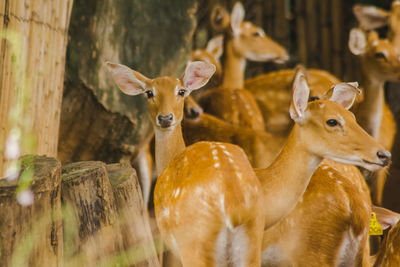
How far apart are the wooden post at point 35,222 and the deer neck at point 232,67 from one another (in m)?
2.77

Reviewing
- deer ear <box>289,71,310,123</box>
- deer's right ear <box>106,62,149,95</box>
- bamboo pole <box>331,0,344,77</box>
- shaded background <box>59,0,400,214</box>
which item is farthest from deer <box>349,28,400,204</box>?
bamboo pole <box>331,0,344,77</box>

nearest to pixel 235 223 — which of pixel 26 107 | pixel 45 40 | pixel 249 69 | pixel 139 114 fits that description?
pixel 26 107

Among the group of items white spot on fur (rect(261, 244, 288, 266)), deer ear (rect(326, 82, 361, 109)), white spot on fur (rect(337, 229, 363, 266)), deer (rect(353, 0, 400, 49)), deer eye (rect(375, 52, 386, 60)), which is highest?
deer (rect(353, 0, 400, 49))

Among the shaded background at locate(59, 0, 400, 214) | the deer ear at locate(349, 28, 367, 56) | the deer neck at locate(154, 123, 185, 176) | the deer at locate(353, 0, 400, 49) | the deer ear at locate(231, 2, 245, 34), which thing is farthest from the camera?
the deer ear at locate(231, 2, 245, 34)

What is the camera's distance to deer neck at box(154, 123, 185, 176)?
2.27 metres

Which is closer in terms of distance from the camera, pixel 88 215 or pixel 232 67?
pixel 88 215

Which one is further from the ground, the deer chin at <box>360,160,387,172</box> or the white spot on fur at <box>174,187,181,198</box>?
the deer chin at <box>360,160,387,172</box>

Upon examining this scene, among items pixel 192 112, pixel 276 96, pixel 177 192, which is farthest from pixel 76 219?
pixel 276 96

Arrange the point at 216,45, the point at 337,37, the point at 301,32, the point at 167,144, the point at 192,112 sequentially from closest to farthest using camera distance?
the point at 167,144 < the point at 192,112 < the point at 216,45 < the point at 337,37 < the point at 301,32

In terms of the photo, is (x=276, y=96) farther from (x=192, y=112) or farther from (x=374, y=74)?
(x=192, y=112)

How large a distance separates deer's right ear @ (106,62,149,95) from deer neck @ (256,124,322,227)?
2.18ft

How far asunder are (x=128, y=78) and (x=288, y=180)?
0.80m

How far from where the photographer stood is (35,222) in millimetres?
1535

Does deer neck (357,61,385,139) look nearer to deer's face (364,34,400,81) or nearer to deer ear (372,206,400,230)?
deer's face (364,34,400,81)
